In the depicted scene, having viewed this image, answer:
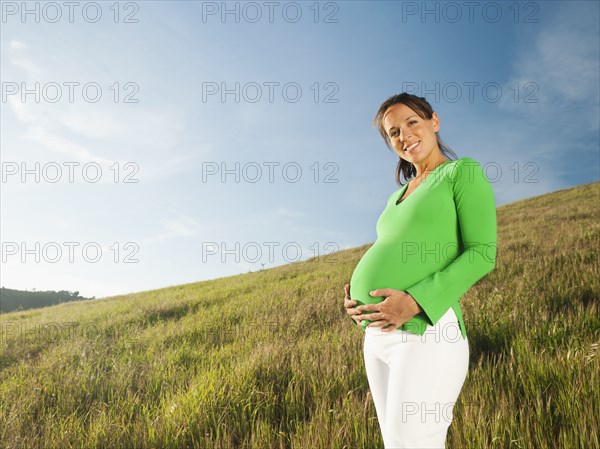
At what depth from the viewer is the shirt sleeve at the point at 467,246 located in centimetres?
171

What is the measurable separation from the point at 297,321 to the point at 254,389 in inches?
89.3

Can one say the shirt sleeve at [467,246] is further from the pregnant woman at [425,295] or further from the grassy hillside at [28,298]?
the grassy hillside at [28,298]

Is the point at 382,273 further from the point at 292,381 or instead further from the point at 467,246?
the point at 292,381

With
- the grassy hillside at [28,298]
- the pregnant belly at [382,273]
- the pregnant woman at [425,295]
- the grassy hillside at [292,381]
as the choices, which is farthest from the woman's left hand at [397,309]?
the grassy hillside at [28,298]

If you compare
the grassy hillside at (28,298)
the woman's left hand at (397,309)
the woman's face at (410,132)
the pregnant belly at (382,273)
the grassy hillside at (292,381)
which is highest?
the grassy hillside at (28,298)

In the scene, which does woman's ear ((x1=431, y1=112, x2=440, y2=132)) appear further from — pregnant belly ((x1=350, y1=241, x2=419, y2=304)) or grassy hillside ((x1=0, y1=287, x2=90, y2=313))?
grassy hillside ((x1=0, y1=287, x2=90, y2=313))

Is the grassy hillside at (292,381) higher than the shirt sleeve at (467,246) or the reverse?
the reverse

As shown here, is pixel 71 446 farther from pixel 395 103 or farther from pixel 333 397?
pixel 395 103

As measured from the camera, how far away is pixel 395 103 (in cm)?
227

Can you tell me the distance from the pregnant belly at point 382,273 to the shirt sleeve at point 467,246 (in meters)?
0.10

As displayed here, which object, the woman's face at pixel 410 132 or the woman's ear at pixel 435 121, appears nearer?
the woman's face at pixel 410 132

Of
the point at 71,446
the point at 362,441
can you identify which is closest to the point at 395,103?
the point at 362,441

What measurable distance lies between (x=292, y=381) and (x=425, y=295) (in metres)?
1.91

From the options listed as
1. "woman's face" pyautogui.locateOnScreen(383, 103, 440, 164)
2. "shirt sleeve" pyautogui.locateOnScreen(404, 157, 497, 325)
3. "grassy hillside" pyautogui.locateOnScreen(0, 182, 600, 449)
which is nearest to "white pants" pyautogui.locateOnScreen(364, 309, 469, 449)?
"shirt sleeve" pyautogui.locateOnScreen(404, 157, 497, 325)
